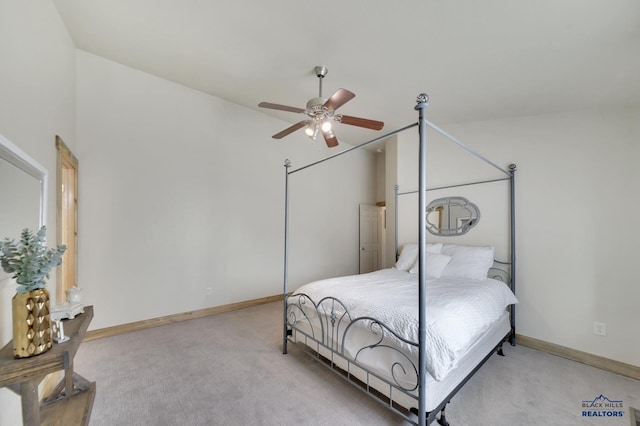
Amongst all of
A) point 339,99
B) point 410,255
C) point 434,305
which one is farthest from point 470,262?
point 339,99

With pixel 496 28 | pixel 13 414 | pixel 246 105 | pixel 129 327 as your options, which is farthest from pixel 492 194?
pixel 129 327

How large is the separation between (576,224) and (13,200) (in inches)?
182

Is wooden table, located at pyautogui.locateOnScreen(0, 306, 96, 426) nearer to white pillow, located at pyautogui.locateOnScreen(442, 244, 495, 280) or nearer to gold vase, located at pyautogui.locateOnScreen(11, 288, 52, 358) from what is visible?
gold vase, located at pyautogui.locateOnScreen(11, 288, 52, 358)

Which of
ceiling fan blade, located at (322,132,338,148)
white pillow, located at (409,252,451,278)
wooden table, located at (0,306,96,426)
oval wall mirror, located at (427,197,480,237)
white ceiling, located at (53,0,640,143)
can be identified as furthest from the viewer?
oval wall mirror, located at (427,197,480,237)

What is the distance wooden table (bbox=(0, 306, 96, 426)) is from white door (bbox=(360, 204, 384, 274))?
5.03 metres

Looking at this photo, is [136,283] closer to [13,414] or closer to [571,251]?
[13,414]

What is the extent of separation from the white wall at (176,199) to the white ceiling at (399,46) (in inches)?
20.4

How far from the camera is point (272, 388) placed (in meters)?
2.12

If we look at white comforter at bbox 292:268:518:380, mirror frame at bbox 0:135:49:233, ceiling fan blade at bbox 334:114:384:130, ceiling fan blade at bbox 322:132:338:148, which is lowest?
white comforter at bbox 292:268:518:380

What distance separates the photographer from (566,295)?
283 centimetres

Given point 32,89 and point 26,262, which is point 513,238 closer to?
point 26,262

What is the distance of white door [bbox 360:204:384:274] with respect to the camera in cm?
616

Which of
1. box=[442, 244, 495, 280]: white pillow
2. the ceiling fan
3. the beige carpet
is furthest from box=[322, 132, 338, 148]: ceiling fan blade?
the beige carpet

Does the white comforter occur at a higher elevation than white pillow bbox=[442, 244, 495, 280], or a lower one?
lower
